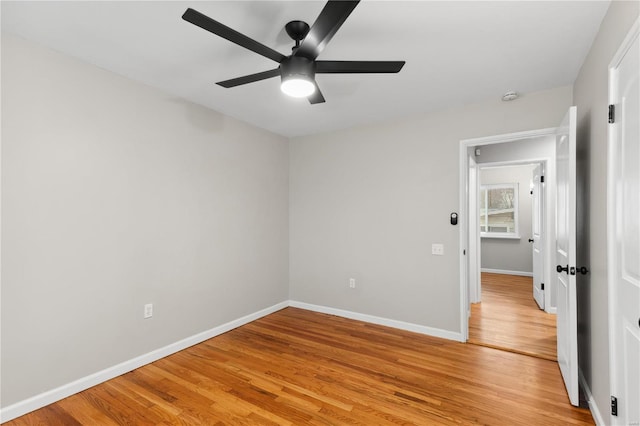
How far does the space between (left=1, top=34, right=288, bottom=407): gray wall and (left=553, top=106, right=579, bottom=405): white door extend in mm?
3147

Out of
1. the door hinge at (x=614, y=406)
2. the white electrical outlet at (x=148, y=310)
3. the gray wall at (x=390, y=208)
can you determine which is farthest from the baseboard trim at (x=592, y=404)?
the white electrical outlet at (x=148, y=310)

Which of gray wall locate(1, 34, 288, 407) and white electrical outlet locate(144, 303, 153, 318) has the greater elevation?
gray wall locate(1, 34, 288, 407)

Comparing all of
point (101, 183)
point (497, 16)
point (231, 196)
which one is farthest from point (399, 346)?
point (101, 183)

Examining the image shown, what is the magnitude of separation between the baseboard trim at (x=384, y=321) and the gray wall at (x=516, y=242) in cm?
464

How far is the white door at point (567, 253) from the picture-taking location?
2.15 metres

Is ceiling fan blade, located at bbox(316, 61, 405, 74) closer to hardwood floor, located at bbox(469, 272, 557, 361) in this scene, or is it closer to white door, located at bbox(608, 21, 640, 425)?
white door, located at bbox(608, 21, 640, 425)

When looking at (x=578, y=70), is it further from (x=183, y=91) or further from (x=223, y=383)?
(x=223, y=383)

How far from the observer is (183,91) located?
299 cm

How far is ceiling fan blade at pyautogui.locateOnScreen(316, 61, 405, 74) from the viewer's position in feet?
5.92

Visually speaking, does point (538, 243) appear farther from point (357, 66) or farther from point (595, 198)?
point (357, 66)

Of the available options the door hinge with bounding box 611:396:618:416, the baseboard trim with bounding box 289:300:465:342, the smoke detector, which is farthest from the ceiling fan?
the baseboard trim with bounding box 289:300:465:342

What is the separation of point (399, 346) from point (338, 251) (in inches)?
56.4

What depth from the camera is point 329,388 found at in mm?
2424

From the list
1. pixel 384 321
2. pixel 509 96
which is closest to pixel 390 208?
pixel 384 321
